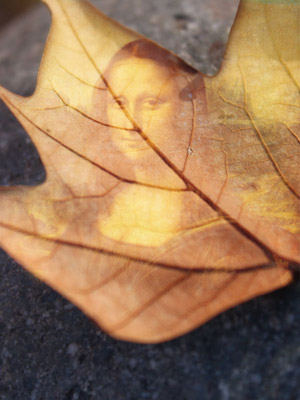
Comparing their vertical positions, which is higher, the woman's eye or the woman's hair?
the woman's hair

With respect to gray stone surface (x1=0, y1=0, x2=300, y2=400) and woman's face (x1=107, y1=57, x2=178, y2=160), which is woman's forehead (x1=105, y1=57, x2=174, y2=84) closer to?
woman's face (x1=107, y1=57, x2=178, y2=160)

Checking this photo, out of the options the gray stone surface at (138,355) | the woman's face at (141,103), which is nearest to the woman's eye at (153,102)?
the woman's face at (141,103)

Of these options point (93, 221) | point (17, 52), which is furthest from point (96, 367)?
point (17, 52)

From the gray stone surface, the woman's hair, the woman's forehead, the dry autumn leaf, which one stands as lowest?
the gray stone surface

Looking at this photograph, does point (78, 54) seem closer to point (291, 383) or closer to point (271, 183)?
point (271, 183)

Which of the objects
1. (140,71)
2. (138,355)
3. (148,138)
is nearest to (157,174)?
(148,138)

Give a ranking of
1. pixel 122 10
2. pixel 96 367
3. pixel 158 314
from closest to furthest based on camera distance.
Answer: pixel 158 314, pixel 96 367, pixel 122 10

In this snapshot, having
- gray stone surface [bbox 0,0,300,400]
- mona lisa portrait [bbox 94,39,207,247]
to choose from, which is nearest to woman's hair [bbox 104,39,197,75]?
mona lisa portrait [bbox 94,39,207,247]

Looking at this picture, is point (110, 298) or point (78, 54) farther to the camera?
point (78, 54)
